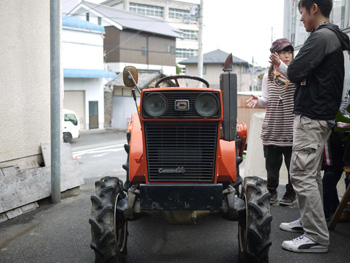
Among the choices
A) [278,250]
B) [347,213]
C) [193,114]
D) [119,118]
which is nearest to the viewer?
[193,114]

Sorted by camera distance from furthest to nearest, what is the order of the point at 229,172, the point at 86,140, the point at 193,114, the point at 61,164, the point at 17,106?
the point at 86,140
the point at 61,164
the point at 17,106
the point at 229,172
the point at 193,114

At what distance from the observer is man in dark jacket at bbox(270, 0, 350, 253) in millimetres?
3658

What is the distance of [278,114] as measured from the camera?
5.06m

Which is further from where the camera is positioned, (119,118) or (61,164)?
(119,118)

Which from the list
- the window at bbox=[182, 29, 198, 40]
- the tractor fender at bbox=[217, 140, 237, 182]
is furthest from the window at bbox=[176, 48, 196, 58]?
the tractor fender at bbox=[217, 140, 237, 182]

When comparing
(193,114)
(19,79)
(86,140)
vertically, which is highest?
(19,79)

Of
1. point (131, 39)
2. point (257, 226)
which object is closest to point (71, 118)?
point (131, 39)

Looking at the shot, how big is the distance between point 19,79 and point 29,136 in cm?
86

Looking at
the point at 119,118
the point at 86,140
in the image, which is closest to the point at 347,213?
the point at 86,140

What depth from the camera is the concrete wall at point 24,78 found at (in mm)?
5438

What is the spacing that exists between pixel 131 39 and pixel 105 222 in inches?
1290

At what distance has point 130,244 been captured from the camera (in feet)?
13.7

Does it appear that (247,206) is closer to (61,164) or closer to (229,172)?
(229,172)

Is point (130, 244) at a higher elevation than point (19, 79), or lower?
lower
